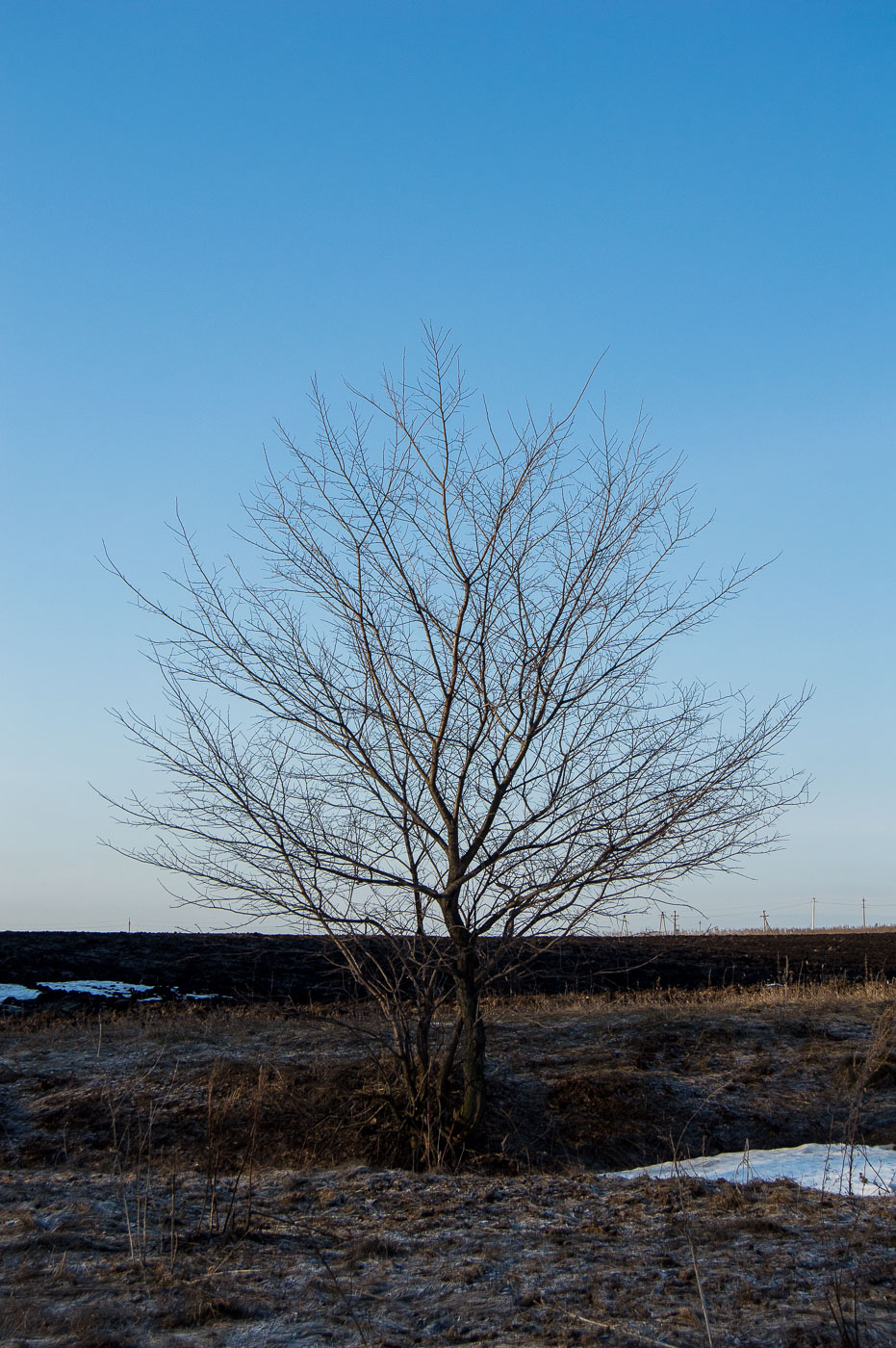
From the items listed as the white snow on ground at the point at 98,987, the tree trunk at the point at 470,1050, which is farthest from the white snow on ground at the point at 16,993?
the tree trunk at the point at 470,1050

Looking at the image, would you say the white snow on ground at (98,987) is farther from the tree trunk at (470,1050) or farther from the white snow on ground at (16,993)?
the tree trunk at (470,1050)

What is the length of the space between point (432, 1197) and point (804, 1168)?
2956 millimetres

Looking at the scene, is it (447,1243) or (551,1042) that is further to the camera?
→ (551,1042)

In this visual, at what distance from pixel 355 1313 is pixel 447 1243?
1.17 meters

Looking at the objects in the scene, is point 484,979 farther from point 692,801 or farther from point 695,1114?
point 695,1114

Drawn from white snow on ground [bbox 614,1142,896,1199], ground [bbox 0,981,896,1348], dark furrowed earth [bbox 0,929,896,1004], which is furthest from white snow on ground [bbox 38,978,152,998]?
white snow on ground [bbox 614,1142,896,1199]

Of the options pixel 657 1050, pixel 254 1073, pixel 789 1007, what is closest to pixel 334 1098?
pixel 254 1073

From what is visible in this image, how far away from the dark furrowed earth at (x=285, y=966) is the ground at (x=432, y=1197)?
3023 millimetres

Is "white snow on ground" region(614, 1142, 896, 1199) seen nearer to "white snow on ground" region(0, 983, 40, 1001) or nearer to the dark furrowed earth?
the dark furrowed earth

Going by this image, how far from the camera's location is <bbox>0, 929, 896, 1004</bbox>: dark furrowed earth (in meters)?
17.8

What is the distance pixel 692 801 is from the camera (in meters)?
7.90

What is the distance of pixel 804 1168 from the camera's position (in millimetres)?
7543

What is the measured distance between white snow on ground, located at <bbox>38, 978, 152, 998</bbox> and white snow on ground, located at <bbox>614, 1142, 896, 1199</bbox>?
11312mm

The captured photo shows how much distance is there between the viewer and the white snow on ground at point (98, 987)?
16.9 meters
